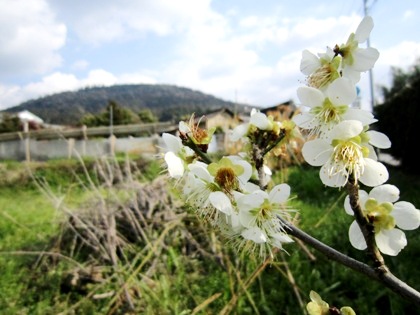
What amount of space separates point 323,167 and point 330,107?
93mm

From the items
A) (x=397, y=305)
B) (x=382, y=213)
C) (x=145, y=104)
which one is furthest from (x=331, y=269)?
(x=145, y=104)

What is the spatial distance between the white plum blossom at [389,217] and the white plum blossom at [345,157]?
4 cm

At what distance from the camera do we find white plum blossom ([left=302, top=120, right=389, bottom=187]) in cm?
53

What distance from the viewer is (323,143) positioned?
1.88ft

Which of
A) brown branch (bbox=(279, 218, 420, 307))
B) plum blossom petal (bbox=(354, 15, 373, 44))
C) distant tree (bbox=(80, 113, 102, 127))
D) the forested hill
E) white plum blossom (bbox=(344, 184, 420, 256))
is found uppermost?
the forested hill

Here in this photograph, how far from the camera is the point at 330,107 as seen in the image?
0.59 m

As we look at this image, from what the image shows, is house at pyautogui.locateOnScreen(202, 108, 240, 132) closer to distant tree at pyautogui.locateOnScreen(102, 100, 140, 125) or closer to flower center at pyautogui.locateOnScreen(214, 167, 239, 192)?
flower center at pyautogui.locateOnScreen(214, 167, 239, 192)

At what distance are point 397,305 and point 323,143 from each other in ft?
6.95

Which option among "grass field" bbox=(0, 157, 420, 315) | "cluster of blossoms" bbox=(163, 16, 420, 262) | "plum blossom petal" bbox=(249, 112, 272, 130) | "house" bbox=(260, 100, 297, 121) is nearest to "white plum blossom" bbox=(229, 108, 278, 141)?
"plum blossom petal" bbox=(249, 112, 272, 130)

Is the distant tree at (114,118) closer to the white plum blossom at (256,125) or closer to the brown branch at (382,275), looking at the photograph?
the white plum blossom at (256,125)

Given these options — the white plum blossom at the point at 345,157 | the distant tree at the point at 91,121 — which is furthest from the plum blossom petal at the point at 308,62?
the distant tree at the point at 91,121

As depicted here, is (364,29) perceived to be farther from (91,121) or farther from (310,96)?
(91,121)

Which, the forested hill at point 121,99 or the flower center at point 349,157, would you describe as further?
the forested hill at point 121,99

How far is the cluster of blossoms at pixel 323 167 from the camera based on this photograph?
559 mm
